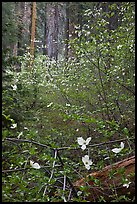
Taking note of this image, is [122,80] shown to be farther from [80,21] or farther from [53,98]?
[80,21]

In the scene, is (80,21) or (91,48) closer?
(91,48)

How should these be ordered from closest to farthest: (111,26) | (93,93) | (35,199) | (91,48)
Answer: (35,199) < (91,48) < (93,93) < (111,26)

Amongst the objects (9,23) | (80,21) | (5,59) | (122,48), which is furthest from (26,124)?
(80,21)

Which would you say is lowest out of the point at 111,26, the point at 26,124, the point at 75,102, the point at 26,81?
the point at 26,124

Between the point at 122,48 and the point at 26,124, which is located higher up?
the point at 122,48

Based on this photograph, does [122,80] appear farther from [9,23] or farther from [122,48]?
[9,23]

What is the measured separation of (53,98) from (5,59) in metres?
2.03

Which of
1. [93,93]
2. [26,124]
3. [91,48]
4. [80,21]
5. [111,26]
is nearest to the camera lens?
[91,48]

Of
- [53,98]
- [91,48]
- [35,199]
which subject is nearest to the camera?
[35,199]

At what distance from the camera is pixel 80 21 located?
43.9 ft

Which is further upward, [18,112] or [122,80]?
[122,80]

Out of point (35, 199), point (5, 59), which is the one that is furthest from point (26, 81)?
point (35, 199)

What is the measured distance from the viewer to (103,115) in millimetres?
5043

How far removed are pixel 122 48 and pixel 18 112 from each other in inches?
83.2
